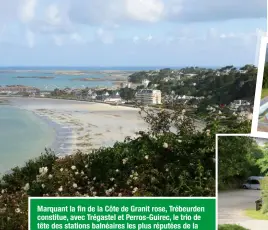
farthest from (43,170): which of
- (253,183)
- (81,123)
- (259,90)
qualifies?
(259,90)

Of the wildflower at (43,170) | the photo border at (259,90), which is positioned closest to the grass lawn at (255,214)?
the photo border at (259,90)

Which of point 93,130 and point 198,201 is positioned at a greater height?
point 93,130

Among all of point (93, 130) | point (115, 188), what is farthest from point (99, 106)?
point (115, 188)

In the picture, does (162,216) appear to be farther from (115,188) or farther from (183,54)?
(183,54)

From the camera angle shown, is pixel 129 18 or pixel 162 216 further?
pixel 129 18

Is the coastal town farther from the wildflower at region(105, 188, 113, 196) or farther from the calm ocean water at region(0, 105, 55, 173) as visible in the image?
the wildflower at region(105, 188, 113, 196)

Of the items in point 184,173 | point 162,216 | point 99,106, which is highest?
point 99,106
